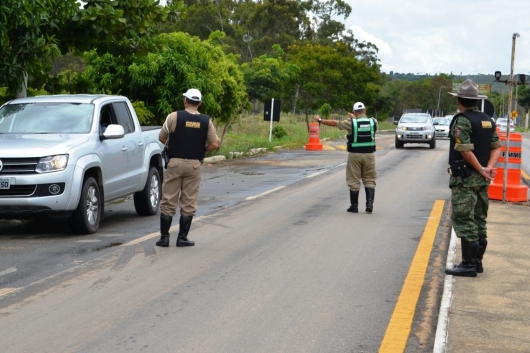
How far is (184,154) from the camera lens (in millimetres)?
10523

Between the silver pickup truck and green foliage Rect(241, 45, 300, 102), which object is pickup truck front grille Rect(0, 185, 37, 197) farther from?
green foliage Rect(241, 45, 300, 102)

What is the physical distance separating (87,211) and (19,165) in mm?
1118

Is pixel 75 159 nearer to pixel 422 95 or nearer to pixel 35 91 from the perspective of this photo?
pixel 35 91

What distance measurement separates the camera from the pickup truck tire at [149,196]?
13750 millimetres

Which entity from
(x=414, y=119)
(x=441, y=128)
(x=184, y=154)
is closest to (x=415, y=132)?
(x=414, y=119)

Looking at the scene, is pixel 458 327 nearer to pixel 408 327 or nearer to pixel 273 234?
pixel 408 327

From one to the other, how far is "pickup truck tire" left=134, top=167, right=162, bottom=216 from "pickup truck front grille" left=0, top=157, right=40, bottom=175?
279cm

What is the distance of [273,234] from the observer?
11766mm

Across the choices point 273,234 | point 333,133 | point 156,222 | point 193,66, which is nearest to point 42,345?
point 273,234

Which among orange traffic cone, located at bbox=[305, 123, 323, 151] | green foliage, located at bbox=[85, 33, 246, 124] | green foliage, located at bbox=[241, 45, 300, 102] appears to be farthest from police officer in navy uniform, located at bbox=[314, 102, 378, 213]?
green foliage, located at bbox=[241, 45, 300, 102]

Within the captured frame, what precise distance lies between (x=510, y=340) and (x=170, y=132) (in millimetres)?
5358

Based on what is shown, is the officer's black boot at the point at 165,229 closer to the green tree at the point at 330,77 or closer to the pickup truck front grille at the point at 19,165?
the pickup truck front grille at the point at 19,165

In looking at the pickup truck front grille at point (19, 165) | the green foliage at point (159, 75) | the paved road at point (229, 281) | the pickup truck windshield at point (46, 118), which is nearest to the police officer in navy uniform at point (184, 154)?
the paved road at point (229, 281)

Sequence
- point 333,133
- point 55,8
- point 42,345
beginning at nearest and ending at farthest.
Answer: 1. point 42,345
2. point 55,8
3. point 333,133
